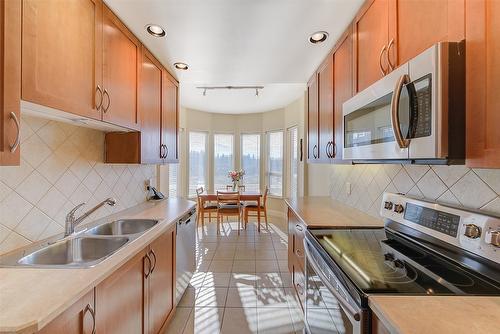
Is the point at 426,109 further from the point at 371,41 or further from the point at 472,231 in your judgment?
the point at 371,41

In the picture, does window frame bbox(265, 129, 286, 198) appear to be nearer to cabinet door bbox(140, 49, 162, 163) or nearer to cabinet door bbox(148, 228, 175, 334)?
cabinet door bbox(140, 49, 162, 163)

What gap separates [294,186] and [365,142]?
3884 mm

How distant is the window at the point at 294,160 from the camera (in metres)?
5.02

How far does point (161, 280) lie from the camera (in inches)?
65.7

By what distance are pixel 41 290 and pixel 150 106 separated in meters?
1.65

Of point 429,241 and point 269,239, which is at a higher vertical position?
point 429,241

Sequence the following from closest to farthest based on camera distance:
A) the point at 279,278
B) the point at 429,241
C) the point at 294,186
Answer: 1. the point at 429,241
2. the point at 279,278
3. the point at 294,186

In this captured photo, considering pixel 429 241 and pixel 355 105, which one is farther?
pixel 355 105

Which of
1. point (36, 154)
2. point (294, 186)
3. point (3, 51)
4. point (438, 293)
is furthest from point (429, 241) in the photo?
point (294, 186)

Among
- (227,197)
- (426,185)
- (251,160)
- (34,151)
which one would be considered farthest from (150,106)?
(251,160)

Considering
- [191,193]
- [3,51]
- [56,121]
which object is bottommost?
[191,193]

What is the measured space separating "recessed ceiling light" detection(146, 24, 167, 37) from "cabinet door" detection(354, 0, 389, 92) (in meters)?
1.37

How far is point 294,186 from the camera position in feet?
16.8

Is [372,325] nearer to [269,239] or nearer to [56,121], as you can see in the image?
[56,121]
